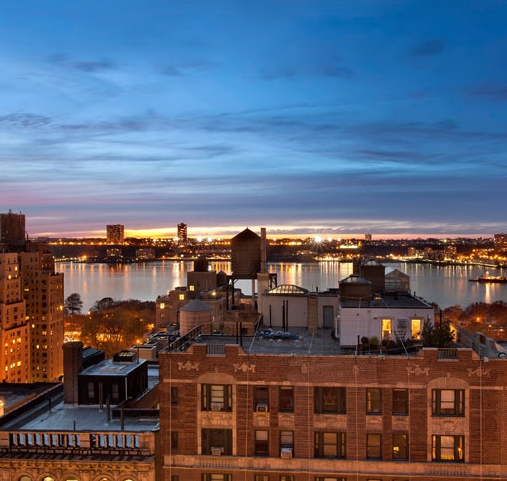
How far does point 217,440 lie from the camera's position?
82.6ft

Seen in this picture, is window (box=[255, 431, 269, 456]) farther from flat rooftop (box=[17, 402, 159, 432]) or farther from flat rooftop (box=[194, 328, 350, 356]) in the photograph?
flat rooftop (box=[17, 402, 159, 432])

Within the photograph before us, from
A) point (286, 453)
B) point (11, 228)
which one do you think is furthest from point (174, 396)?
point (11, 228)

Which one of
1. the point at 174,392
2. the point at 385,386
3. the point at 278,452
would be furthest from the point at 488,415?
the point at 174,392

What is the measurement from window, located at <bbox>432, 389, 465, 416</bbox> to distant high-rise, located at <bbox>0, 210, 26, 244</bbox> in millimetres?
127167

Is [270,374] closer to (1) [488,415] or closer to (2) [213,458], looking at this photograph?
(2) [213,458]

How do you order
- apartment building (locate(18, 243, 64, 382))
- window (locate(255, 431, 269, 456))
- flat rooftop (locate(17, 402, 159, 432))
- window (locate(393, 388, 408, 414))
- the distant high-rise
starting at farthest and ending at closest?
the distant high-rise < apartment building (locate(18, 243, 64, 382)) < flat rooftop (locate(17, 402, 159, 432)) < window (locate(255, 431, 269, 456)) < window (locate(393, 388, 408, 414))

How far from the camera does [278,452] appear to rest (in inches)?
972

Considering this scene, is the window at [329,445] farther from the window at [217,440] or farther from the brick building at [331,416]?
the window at [217,440]

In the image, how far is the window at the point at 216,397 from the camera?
2502 cm

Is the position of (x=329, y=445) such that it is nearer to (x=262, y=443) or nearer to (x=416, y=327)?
(x=262, y=443)

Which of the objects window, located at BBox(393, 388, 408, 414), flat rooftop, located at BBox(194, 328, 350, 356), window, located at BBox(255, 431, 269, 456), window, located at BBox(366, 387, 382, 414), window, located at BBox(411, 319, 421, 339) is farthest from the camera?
window, located at BBox(411, 319, 421, 339)

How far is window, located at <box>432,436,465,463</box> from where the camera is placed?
24.0 m

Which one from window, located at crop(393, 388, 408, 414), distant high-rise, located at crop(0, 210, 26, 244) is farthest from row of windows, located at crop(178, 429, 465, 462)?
distant high-rise, located at crop(0, 210, 26, 244)

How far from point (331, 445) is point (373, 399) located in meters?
2.69
